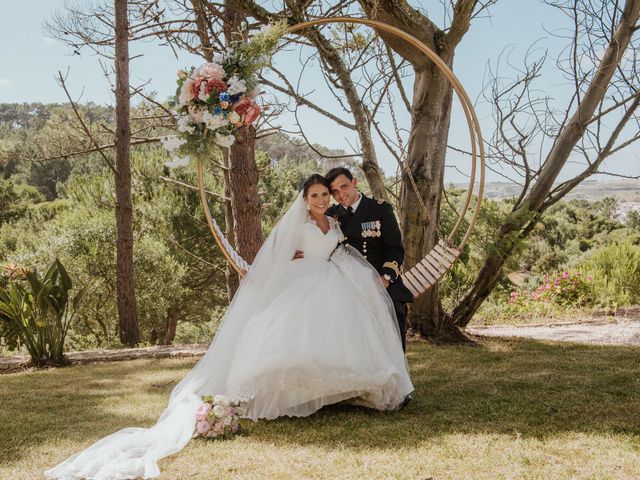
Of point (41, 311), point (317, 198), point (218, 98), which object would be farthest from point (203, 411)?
point (41, 311)

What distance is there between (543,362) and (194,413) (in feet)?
10.4

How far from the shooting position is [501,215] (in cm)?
757

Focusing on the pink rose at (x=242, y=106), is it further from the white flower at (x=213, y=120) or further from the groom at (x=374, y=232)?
the groom at (x=374, y=232)

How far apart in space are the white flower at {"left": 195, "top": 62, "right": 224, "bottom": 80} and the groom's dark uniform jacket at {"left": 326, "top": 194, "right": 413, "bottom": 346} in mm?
1272

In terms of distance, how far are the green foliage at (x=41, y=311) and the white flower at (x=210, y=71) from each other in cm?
295

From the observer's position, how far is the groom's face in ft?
14.0

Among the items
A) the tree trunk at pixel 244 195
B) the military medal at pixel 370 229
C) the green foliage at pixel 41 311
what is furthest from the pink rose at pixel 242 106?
the tree trunk at pixel 244 195

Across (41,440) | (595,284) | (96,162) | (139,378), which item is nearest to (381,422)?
(41,440)

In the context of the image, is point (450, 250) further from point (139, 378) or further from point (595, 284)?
point (595, 284)

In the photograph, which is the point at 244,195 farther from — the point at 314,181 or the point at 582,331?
the point at 582,331

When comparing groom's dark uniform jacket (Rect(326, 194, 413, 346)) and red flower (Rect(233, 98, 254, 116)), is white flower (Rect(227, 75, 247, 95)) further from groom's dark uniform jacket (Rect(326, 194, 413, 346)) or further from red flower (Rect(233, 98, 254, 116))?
groom's dark uniform jacket (Rect(326, 194, 413, 346))

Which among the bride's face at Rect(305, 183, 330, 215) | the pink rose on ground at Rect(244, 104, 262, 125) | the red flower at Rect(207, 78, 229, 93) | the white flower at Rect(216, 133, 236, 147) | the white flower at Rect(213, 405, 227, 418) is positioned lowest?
the white flower at Rect(213, 405, 227, 418)

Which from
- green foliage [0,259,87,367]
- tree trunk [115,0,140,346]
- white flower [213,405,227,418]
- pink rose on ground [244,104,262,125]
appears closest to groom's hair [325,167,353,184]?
pink rose on ground [244,104,262,125]

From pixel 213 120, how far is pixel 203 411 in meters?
2.00
